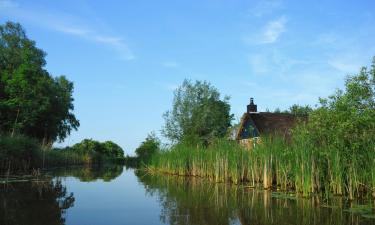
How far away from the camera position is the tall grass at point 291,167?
11859 millimetres

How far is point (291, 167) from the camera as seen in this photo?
13695 millimetres

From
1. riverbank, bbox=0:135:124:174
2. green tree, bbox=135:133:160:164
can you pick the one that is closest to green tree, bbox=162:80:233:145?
green tree, bbox=135:133:160:164

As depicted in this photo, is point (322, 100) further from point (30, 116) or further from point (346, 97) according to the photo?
point (30, 116)

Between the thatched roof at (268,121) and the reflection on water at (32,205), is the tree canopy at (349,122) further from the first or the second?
the thatched roof at (268,121)

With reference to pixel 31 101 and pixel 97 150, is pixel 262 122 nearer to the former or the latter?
pixel 31 101

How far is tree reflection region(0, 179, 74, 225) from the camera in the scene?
8.55 m

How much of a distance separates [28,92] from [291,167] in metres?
32.3

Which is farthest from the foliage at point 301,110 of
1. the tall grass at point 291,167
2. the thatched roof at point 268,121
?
the tall grass at point 291,167

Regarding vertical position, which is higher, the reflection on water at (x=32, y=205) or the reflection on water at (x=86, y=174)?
the reflection on water at (x=86, y=174)

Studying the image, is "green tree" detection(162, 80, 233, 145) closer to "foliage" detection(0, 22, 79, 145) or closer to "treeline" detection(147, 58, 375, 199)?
"foliage" detection(0, 22, 79, 145)

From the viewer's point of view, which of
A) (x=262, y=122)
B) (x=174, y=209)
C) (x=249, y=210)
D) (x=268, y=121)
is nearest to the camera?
(x=249, y=210)

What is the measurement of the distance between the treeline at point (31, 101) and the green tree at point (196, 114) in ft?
36.7

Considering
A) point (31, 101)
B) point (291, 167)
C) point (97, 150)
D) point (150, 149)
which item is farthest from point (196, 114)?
point (97, 150)

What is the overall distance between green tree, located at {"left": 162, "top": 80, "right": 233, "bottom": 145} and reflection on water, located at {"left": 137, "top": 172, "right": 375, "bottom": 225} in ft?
96.6
